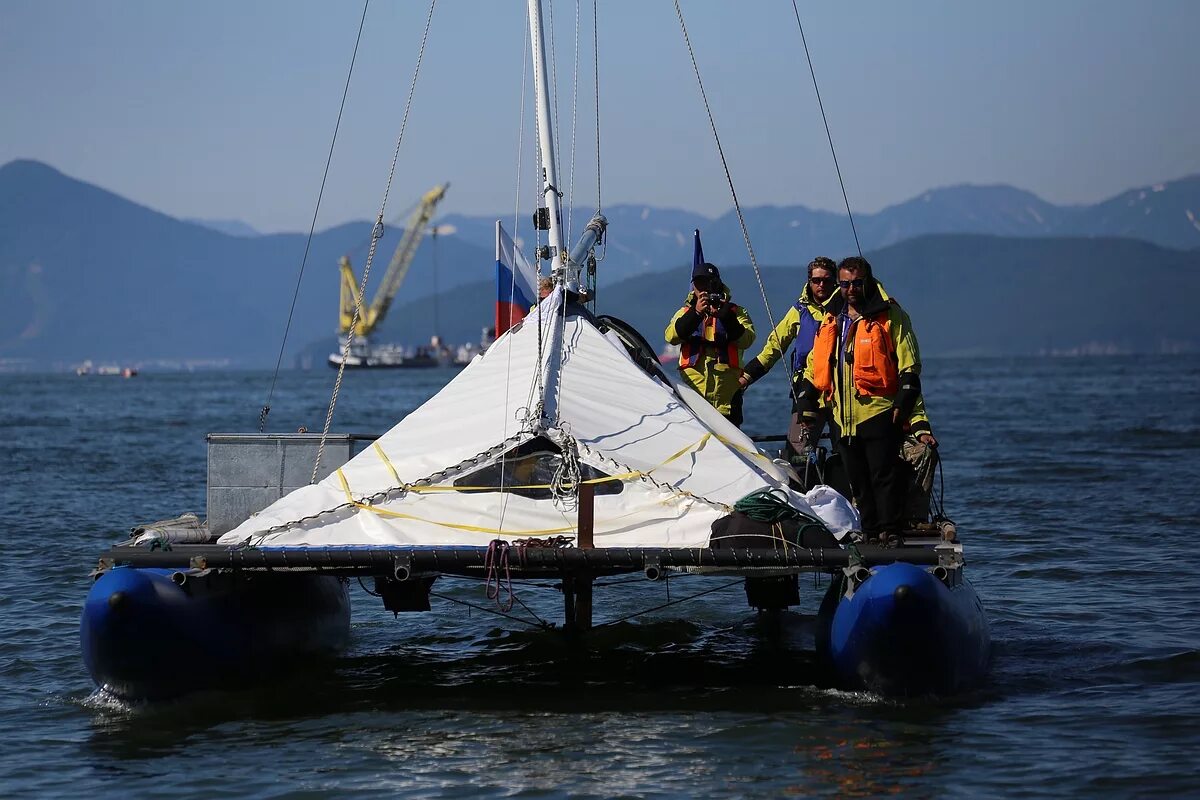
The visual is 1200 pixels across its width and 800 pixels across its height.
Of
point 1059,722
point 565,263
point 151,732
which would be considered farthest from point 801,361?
point 151,732

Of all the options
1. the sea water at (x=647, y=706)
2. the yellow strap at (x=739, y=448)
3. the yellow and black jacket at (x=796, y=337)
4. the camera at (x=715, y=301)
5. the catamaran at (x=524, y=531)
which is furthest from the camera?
the camera at (x=715, y=301)

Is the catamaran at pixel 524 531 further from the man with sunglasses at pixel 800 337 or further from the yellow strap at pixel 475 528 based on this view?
the man with sunglasses at pixel 800 337

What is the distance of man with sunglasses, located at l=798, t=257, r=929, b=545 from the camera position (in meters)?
9.63

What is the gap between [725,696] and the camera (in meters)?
9.68

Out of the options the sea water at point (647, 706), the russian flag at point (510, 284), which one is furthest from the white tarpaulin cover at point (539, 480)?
the russian flag at point (510, 284)

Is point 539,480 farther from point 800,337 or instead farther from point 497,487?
point 800,337

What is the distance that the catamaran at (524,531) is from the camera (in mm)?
8578

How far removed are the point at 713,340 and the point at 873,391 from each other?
239cm

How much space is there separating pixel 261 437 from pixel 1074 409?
4679cm

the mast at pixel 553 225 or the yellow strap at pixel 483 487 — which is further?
the mast at pixel 553 225

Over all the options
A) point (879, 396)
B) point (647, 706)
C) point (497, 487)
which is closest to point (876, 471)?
point (879, 396)

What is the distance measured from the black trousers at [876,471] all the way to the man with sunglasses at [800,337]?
2.39 feet

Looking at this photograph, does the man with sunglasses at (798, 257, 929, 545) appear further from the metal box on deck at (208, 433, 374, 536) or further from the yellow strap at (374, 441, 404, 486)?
the metal box on deck at (208, 433, 374, 536)

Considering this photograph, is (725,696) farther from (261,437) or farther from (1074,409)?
(1074,409)
